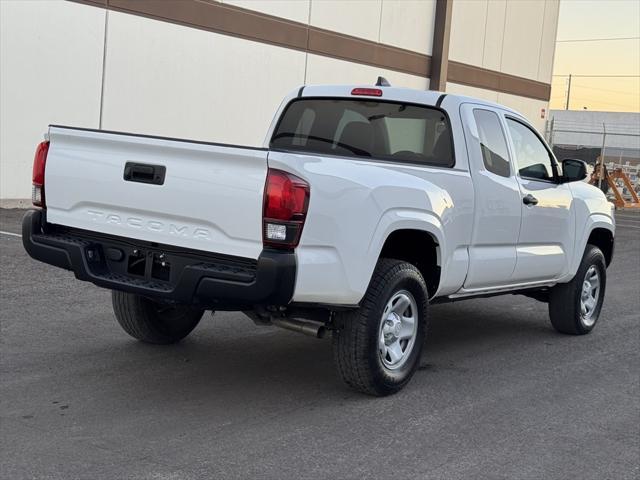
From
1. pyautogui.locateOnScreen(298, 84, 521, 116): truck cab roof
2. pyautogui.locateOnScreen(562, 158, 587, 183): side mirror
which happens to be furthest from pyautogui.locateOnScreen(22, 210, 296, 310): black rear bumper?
pyautogui.locateOnScreen(562, 158, 587, 183): side mirror

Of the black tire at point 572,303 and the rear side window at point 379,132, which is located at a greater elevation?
the rear side window at point 379,132

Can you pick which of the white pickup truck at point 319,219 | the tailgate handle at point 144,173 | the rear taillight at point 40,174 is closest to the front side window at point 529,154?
the white pickup truck at point 319,219

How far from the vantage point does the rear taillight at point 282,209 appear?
15.9 feet

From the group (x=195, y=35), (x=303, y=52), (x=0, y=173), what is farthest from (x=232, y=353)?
(x=303, y=52)

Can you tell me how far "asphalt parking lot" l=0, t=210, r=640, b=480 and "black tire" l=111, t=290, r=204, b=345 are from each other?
11 cm

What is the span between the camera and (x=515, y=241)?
7.08m

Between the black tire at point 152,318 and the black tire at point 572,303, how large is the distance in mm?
3356

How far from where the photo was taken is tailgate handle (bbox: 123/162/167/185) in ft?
16.8

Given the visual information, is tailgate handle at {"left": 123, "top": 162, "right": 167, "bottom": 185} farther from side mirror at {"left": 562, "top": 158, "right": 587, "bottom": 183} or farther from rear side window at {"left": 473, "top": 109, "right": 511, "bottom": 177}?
side mirror at {"left": 562, "top": 158, "right": 587, "bottom": 183}

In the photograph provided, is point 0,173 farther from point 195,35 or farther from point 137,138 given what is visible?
point 137,138

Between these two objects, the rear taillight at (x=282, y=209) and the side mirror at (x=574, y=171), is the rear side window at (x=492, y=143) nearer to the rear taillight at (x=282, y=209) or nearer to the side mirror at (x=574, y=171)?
the side mirror at (x=574, y=171)

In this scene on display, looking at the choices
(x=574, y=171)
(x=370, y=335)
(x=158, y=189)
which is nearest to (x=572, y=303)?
(x=574, y=171)

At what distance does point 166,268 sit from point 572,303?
4.32m

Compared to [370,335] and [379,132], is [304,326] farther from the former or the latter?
[379,132]
